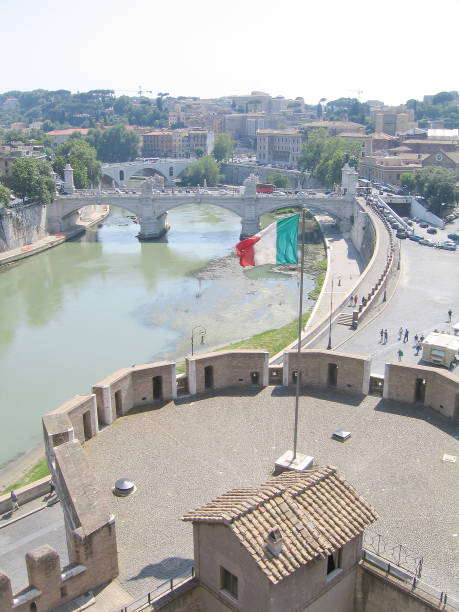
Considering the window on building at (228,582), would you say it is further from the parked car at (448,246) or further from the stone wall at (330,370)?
the parked car at (448,246)

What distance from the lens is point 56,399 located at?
17734 mm

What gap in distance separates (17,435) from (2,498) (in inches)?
251

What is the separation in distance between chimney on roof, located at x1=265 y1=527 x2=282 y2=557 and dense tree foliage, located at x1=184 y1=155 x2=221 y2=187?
63.4m

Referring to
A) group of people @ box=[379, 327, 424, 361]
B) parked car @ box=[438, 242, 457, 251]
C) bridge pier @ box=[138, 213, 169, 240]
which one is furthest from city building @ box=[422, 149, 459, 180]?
group of people @ box=[379, 327, 424, 361]

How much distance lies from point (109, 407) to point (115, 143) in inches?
3176

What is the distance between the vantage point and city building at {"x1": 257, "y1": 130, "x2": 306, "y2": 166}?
8181 centimetres

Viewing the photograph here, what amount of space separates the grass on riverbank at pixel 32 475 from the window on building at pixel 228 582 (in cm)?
789

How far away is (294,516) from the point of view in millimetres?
5602

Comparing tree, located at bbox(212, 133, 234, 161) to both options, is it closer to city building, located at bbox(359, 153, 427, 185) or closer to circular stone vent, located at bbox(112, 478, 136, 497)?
city building, located at bbox(359, 153, 427, 185)

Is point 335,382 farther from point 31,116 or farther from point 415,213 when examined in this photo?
point 31,116

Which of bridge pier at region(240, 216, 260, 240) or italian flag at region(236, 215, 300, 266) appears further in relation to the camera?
bridge pier at region(240, 216, 260, 240)

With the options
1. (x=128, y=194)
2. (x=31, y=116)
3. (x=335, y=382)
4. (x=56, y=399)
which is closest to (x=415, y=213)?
(x=128, y=194)

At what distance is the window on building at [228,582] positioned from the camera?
569cm

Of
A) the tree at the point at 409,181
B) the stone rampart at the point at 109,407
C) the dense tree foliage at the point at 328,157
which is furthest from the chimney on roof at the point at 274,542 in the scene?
the dense tree foliage at the point at 328,157
